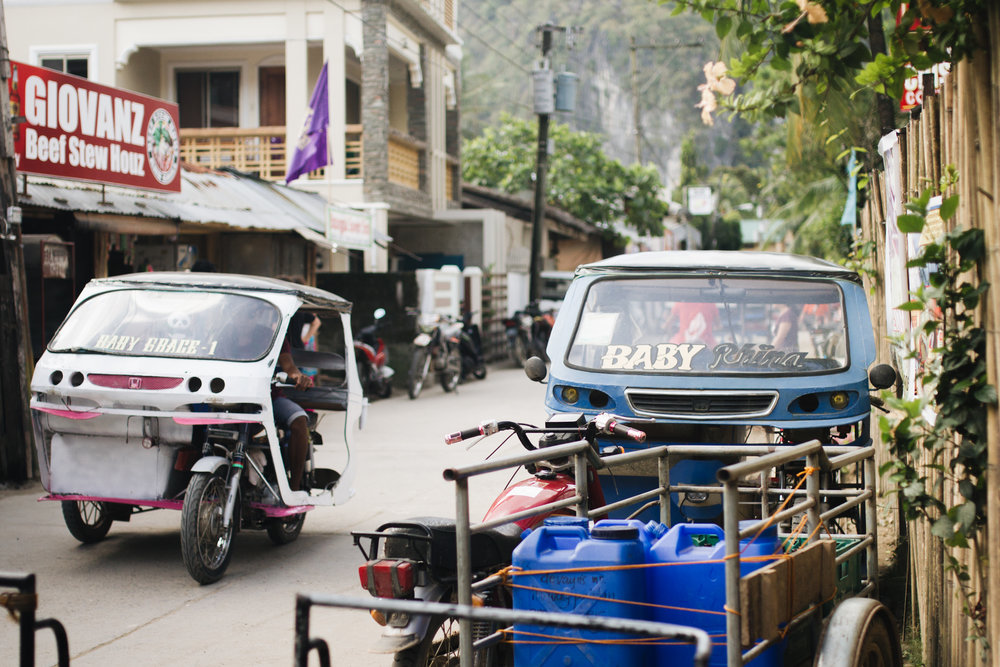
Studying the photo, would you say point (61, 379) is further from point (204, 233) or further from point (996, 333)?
point (204, 233)

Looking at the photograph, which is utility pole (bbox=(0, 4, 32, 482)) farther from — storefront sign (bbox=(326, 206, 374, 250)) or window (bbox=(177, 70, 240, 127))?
window (bbox=(177, 70, 240, 127))

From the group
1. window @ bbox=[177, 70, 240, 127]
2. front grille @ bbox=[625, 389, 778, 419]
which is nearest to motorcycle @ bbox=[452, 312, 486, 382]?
window @ bbox=[177, 70, 240, 127]

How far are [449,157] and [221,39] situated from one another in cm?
683

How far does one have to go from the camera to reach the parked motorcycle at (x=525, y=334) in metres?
24.1

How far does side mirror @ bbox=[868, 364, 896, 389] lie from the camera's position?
5.81 meters

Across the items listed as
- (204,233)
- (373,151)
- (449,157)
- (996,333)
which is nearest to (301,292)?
(996,333)

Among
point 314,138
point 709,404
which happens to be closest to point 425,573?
point 709,404

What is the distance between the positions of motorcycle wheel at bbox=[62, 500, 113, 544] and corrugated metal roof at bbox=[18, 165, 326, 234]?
3892mm

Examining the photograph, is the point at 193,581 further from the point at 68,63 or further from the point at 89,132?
the point at 68,63

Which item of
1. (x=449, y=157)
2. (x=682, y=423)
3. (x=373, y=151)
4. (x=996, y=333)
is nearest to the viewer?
(x=996, y=333)

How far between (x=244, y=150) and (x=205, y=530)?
1512cm

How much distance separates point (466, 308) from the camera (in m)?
23.2

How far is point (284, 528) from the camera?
25.7ft

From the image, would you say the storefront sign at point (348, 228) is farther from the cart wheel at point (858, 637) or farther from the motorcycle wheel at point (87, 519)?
the cart wheel at point (858, 637)
